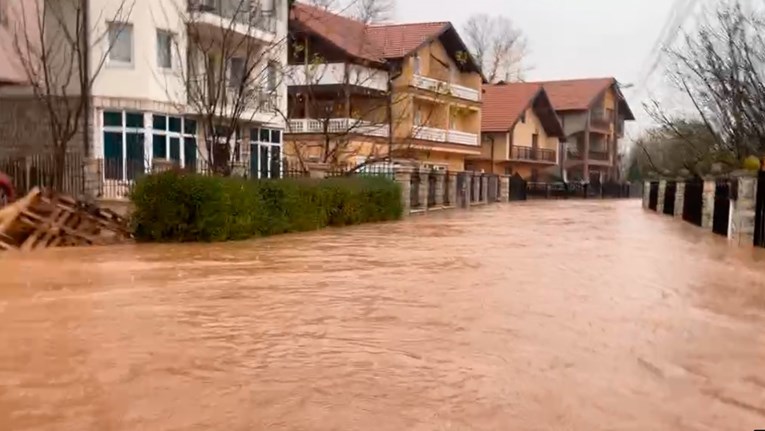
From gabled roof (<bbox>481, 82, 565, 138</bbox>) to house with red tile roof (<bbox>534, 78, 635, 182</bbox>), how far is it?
4595 mm

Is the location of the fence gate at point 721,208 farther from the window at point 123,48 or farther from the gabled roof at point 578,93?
the gabled roof at point 578,93

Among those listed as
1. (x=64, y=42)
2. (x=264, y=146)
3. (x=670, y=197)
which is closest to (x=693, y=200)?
(x=670, y=197)

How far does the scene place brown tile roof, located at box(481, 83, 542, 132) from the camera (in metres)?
53.5

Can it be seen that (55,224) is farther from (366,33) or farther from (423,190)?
(366,33)

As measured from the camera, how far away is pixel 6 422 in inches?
168

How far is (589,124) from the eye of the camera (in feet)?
211

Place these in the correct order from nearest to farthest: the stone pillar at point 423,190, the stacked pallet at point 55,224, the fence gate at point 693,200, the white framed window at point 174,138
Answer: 1. the stacked pallet at point 55,224
2. the fence gate at point 693,200
3. the white framed window at point 174,138
4. the stone pillar at point 423,190

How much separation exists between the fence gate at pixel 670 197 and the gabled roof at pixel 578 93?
1332 inches

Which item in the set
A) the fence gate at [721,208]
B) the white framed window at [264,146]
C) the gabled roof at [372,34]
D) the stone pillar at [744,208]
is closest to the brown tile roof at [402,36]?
the gabled roof at [372,34]

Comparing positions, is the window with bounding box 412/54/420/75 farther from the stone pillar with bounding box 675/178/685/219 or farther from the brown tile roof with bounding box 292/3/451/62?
the stone pillar with bounding box 675/178/685/219

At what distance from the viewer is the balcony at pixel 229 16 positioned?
23281 mm

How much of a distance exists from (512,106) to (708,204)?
1391 inches

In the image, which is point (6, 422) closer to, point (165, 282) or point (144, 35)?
point (165, 282)

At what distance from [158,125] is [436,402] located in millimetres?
21747
